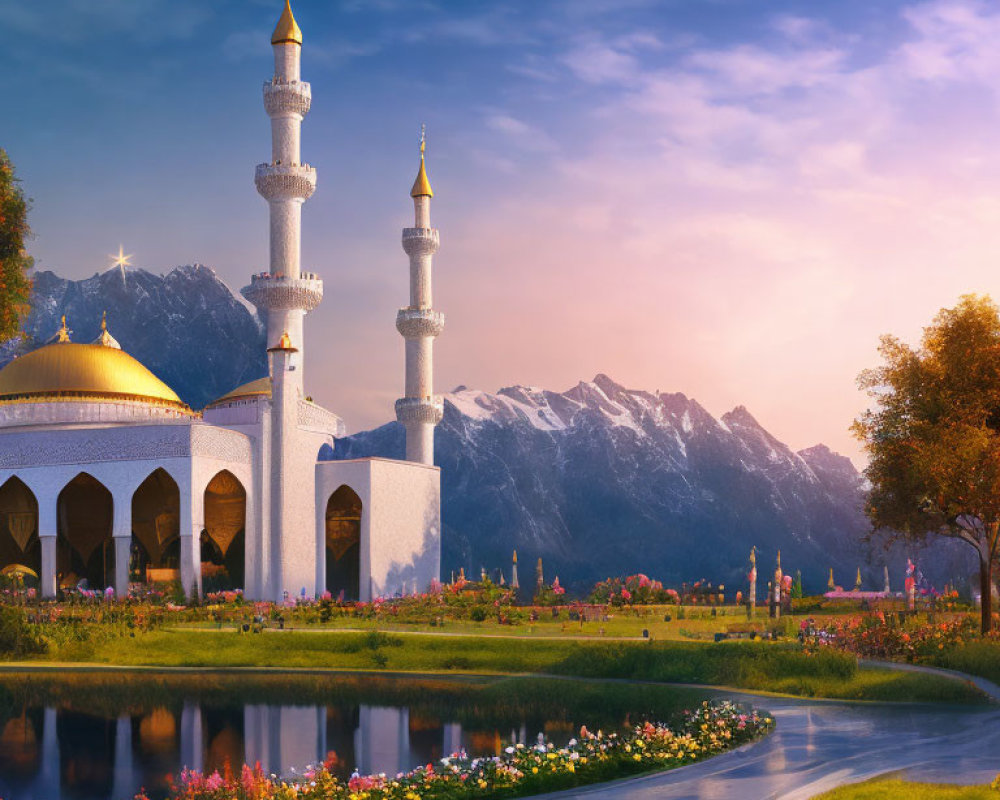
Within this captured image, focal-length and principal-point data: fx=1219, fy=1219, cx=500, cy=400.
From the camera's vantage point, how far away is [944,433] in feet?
79.8

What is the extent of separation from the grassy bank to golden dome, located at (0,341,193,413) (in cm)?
1602

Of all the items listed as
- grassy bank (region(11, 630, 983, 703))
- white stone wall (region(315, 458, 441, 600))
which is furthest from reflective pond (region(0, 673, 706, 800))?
white stone wall (region(315, 458, 441, 600))

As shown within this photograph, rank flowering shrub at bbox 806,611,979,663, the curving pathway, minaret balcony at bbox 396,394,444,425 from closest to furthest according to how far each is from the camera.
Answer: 1. the curving pathway
2. flowering shrub at bbox 806,611,979,663
3. minaret balcony at bbox 396,394,444,425

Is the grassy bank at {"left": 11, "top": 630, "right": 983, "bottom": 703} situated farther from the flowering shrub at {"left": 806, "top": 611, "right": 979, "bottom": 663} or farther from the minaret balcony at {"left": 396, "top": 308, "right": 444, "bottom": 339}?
the minaret balcony at {"left": 396, "top": 308, "right": 444, "bottom": 339}

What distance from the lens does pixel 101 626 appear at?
29.5 metres

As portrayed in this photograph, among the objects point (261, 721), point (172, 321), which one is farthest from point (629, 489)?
point (261, 721)

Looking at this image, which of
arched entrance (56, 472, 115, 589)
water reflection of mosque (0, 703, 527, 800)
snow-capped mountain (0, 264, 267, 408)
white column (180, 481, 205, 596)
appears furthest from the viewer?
snow-capped mountain (0, 264, 267, 408)

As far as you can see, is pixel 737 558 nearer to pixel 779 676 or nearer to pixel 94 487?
pixel 94 487

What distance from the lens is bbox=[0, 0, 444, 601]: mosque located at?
3916 centimetres

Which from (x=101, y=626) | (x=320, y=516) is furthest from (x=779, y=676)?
(x=320, y=516)

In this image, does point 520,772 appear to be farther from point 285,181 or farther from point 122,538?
point 285,181

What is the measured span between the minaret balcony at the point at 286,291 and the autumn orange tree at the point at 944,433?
82.9 ft

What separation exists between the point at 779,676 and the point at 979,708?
3966 mm

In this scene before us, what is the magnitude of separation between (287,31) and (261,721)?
115 ft
